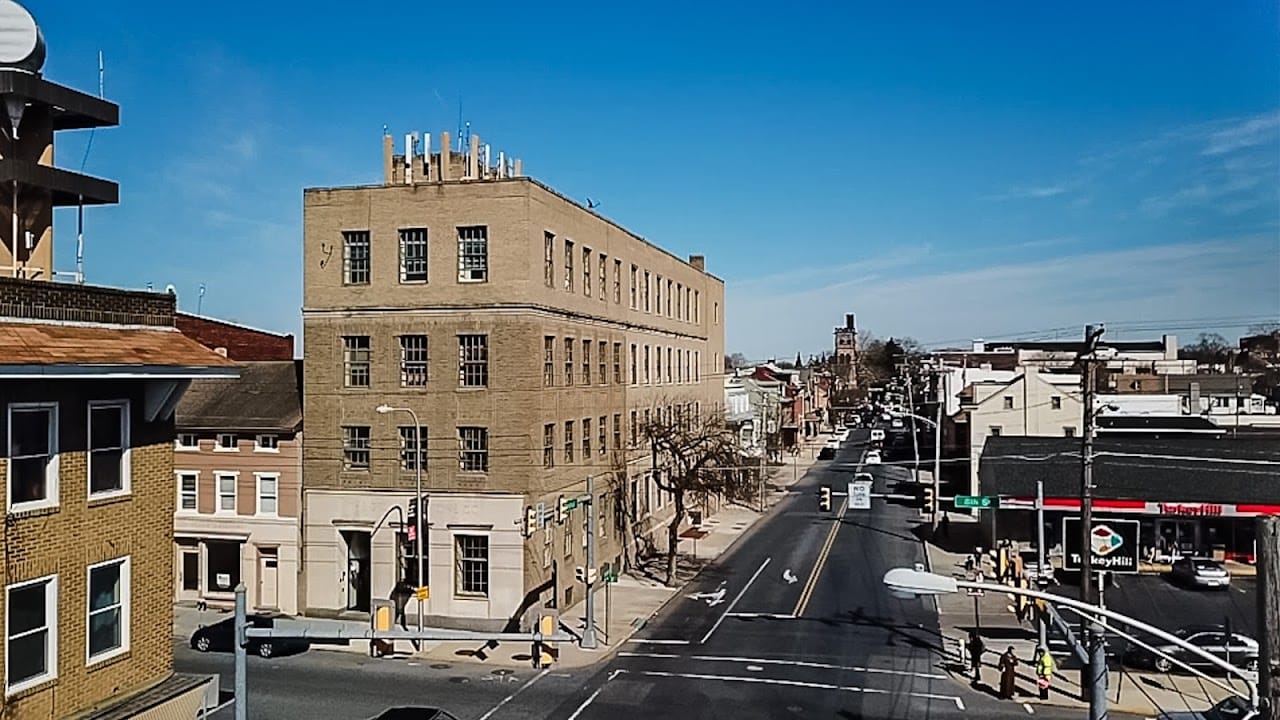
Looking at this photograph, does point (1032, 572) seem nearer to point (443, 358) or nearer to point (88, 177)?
point (443, 358)

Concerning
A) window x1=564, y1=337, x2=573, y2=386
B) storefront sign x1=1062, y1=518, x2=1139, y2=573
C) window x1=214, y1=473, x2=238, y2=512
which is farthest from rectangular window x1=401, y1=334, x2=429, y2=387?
storefront sign x1=1062, y1=518, x2=1139, y2=573

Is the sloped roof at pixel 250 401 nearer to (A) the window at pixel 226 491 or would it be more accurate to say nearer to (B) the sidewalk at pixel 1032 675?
(A) the window at pixel 226 491

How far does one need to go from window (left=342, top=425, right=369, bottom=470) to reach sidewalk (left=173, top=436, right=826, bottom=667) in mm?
5594

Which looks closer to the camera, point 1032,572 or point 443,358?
point 443,358

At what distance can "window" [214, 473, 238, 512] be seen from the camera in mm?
41562

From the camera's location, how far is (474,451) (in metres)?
38.7

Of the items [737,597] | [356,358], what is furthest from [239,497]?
[737,597]

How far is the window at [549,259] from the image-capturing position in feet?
133

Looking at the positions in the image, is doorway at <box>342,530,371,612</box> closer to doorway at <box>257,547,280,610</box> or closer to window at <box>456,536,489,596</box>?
doorway at <box>257,547,280,610</box>

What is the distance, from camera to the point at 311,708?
28484 millimetres

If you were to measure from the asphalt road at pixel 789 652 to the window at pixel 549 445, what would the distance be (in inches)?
274

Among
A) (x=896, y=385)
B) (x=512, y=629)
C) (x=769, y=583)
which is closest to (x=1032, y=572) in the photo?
(x=769, y=583)

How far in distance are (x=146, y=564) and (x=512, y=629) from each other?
21064mm

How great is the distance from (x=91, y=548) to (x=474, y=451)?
2240 cm
